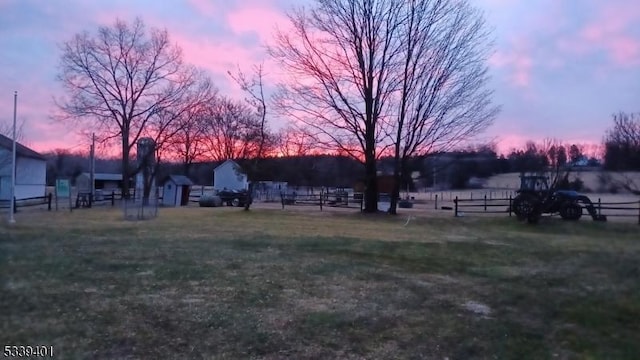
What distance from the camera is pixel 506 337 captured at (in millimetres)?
5883

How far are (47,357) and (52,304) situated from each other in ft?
6.05

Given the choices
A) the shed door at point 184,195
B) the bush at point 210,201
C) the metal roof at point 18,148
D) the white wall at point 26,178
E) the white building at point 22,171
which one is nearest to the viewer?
the white building at point 22,171

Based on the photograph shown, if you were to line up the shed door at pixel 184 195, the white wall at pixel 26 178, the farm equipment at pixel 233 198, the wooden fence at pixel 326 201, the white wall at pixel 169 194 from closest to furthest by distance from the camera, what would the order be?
1. the white wall at pixel 26 178
2. the white wall at pixel 169 194
3. the wooden fence at pixel 326 201
4. the shed door at pixel 184 195
5. the farm equipment at pixel 233 198

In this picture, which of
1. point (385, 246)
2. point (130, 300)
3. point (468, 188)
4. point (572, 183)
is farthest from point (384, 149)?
point (468, 188)

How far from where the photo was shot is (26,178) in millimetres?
46688

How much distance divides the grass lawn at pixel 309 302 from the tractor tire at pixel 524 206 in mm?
13372

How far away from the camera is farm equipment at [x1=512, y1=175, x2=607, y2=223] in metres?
26.1

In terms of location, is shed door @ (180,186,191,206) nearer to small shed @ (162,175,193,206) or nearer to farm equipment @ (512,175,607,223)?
small shed @ (162,175,193,206)

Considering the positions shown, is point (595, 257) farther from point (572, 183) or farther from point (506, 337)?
point (572, 183)

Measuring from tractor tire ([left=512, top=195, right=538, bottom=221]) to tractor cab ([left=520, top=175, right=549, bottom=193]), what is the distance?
1.59 ft

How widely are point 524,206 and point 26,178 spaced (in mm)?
38959

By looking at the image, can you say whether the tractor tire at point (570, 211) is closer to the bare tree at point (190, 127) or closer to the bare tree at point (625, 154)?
the bare tree at point (625, 154)

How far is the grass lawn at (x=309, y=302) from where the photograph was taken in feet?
17.8

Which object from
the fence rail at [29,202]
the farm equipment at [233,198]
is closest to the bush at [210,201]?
the farm equipment at [233,198]
